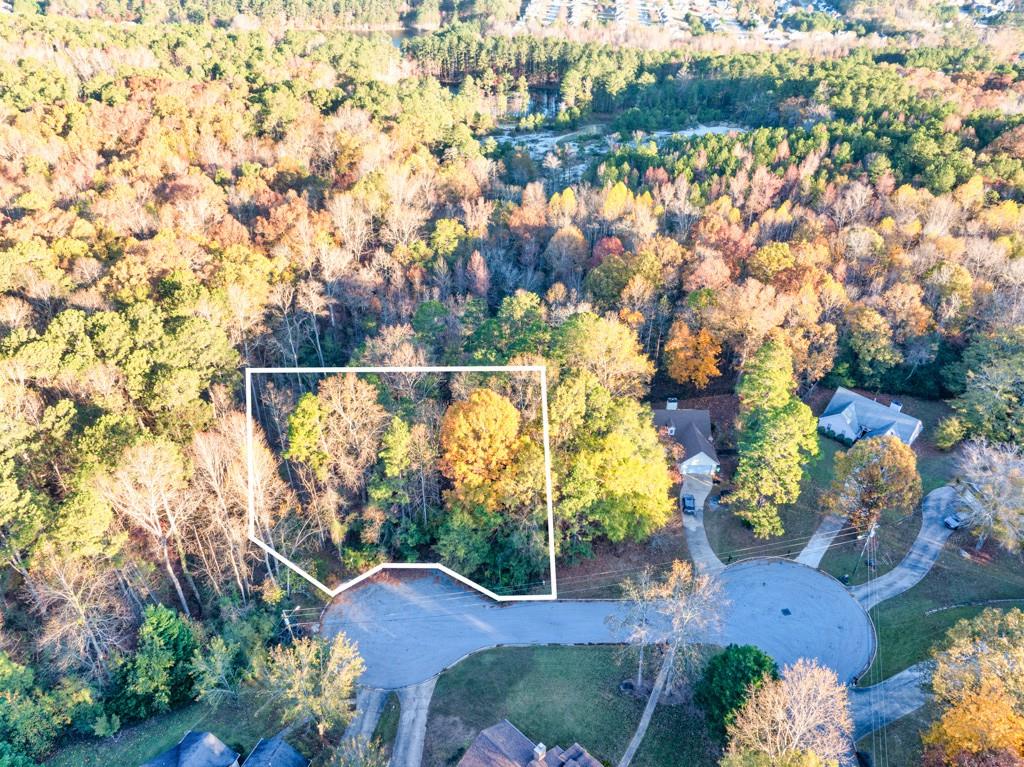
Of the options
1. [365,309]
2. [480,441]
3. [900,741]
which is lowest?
[900,741]

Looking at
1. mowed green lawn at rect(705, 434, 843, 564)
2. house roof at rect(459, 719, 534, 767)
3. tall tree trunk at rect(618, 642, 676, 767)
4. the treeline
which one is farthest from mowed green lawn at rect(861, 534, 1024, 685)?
the treeline

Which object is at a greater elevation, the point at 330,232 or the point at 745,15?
the point at 745,15

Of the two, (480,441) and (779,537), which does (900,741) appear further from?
(480,441)

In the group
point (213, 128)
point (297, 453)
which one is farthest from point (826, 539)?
point (213, 128)

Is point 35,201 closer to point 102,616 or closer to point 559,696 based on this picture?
point 102,616

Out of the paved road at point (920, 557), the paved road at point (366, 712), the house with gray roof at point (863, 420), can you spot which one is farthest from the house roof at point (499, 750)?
the house with gray roof at point (863, 420)

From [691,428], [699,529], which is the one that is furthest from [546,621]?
[691,428]
